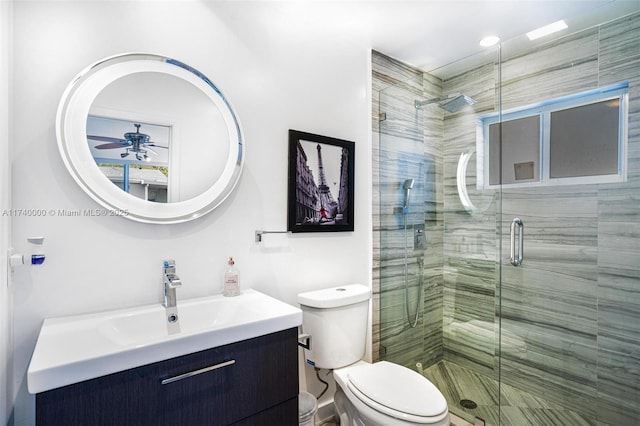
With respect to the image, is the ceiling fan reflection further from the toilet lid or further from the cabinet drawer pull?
the toilet lid

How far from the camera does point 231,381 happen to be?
1113 millimetres

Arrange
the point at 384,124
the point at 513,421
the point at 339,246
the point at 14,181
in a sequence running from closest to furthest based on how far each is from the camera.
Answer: the point at 14,181 < the point at 513,421 < the point at 339,246 < the point at 384,124

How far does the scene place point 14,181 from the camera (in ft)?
3.78

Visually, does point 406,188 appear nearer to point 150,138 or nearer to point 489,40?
point 489,40

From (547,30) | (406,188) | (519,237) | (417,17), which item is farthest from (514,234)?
(417,17)

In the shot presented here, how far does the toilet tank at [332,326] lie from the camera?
1714mm

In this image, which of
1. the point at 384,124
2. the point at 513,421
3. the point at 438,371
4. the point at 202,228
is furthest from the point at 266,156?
the point at 513,421

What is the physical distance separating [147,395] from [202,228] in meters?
0.73

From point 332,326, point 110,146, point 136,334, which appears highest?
point 110,146

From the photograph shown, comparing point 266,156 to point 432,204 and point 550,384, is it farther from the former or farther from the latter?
point 550,384

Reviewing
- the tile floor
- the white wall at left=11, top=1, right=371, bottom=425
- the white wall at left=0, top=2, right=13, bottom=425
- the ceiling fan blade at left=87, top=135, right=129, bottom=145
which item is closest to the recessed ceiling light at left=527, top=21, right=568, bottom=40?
the white wall at left=11, top=1, right=371, bottom=425

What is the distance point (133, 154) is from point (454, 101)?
1749 millimetres

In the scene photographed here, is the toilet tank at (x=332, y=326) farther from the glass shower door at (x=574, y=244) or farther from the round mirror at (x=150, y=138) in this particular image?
the glass shower door at (x=574, y=244)

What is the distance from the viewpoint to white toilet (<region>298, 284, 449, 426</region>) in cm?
138
